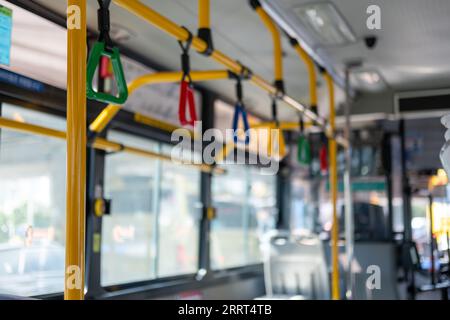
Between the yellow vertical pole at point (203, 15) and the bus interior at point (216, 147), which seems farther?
the bus interior at point (216, 147)

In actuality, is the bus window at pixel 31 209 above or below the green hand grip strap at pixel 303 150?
below

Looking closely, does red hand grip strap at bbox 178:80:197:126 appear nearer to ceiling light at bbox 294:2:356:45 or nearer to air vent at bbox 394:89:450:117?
air vent at bbox 394:89:450:117

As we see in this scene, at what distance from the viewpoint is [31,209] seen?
320 centimetres

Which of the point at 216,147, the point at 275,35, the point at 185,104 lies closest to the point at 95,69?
the point at 185,104

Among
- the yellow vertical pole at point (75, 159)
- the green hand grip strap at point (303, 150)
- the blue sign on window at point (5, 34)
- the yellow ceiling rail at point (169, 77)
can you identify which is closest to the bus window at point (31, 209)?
the blue sign on window at point (5, 34)

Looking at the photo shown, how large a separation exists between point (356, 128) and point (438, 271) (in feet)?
10.3

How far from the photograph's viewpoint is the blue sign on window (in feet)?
9.07

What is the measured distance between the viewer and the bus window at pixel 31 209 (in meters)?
2.98

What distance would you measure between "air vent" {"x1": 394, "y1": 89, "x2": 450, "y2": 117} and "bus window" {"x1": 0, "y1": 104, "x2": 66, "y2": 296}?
1998 millimetres

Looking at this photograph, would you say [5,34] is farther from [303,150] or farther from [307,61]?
[303,150]

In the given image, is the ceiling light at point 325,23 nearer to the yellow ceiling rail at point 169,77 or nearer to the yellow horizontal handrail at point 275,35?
the yellow horizontal handrail at point 275,35

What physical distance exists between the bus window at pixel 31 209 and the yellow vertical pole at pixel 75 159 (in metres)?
1.73

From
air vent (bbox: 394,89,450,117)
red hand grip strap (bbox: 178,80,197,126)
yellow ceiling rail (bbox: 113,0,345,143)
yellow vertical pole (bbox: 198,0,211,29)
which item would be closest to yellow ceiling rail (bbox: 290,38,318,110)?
yellow ceiling rail (bbox: 113,0,345,143)
